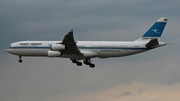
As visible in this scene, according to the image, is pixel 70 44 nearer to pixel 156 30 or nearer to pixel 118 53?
pixel 118 53

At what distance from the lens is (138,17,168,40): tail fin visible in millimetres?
99875

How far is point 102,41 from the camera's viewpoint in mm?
99062

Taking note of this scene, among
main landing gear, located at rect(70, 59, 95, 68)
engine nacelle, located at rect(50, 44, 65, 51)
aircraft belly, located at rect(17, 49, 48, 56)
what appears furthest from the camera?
main landing gear, located at rect(70, 59, 95, 68)

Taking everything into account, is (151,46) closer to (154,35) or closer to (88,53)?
(154,35)

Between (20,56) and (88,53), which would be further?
(20,56)

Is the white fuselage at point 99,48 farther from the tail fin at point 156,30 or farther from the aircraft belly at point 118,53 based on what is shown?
the tail fin at point 156,30

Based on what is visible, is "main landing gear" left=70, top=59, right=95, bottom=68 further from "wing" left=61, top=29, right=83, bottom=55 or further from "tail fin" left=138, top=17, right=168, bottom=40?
"tail fin" left=138, top=17, right=168, bottom=40

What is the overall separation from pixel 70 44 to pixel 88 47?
214 inches

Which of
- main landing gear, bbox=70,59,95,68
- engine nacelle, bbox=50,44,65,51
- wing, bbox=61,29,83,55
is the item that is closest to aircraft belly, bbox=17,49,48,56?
wing, bbox=61,29,83,55

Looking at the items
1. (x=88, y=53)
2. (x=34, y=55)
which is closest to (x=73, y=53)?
(x=88, y=53)

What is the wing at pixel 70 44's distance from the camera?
91556 mm

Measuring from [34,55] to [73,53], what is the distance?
9124 millimetres

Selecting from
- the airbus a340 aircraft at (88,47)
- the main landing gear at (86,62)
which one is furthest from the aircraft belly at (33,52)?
the main landing gear at (86,62)

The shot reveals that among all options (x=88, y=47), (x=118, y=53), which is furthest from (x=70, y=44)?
(x=118, y=53)
